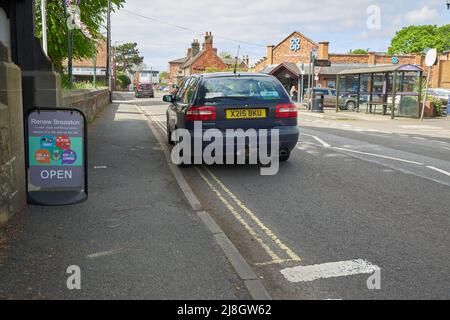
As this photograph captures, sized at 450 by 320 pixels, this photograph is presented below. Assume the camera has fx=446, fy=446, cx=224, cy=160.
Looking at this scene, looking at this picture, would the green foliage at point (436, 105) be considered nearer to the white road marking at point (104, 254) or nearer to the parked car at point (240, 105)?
the parked car at point (240, 105)

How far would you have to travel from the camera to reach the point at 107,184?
6.75 meters

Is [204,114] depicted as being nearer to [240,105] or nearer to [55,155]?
[240,105]

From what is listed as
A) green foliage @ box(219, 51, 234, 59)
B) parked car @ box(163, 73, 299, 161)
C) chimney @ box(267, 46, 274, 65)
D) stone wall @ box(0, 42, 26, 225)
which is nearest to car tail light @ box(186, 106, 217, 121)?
parked car @ box(163, 73, 299, 161)

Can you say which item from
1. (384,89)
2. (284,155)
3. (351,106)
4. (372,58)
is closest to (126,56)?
(372,58)

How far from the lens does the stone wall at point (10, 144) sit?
4641 mm

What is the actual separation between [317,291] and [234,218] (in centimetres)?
202

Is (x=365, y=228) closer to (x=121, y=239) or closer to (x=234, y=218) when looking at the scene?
(x=234, y=218)

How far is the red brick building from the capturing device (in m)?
48.7

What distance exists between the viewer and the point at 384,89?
86.0 feet

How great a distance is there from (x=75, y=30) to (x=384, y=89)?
17293 millimetres
